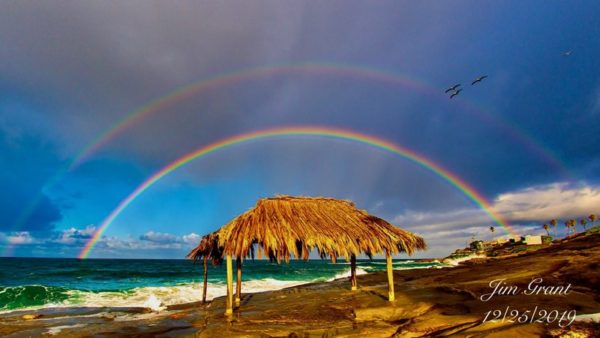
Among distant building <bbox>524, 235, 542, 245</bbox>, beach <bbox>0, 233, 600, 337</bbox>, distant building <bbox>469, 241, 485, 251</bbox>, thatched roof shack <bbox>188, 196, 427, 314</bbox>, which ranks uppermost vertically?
thatched roof shack <bbox>188, 196, 427, 314</bbox>

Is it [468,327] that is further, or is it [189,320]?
[189,320]

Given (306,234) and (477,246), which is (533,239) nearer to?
(477,246)

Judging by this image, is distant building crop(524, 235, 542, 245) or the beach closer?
the beach

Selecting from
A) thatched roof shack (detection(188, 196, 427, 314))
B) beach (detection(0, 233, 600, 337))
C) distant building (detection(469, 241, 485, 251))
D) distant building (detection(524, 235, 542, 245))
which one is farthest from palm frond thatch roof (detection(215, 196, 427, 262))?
distant building (detection(469, 241, 485, 251))

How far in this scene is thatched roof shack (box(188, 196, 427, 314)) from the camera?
12.1m

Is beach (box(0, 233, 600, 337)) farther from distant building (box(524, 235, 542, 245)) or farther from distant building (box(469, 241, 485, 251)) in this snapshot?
distant building (box(469, 241, 485, 251))

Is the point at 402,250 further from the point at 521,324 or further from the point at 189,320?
the point at 189,320

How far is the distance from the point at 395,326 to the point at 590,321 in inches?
176

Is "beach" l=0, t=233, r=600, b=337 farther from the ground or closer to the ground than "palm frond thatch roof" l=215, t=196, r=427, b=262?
closer to the ground

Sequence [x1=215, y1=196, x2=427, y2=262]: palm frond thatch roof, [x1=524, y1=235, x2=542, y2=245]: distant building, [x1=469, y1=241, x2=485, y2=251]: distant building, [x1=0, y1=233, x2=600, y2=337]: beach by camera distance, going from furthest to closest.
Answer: [x1=469, y1=241, x2=485, y2=251]: distant building → [x1=524, y1=235, x2=542, y2=245]: distant building → [x1=215, y1=196, x2=427, y2=262]: palm frond thatch roof → [x1=0, y1=233, x2=600, y2=337]: beach

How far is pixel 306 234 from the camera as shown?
41.7ft

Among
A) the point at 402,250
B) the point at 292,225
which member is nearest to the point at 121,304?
the point at 292,225

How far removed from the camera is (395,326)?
962cm

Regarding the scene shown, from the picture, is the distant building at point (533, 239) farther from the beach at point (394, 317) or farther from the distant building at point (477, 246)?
the beach at point (394, 317)
